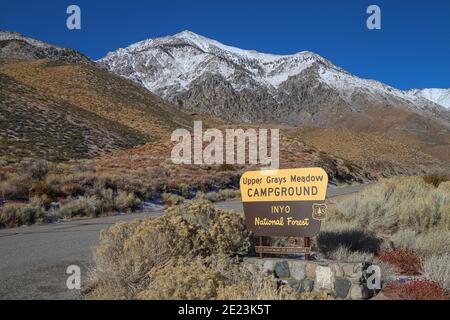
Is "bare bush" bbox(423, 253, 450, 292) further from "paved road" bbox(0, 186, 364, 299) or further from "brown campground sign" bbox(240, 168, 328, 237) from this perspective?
"paved road" bbox(0, 186, 364, 299)

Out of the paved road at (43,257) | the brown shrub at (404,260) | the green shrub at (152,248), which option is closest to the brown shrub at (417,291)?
the brown shrub at (404,260)

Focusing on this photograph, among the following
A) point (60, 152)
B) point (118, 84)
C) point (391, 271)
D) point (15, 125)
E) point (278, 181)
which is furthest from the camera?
point (118, 84)

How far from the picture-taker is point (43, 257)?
32.8 feet

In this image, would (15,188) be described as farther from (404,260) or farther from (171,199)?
(404,260)

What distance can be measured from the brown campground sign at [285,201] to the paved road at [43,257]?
10.2 feet

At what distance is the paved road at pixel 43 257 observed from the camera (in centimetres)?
760

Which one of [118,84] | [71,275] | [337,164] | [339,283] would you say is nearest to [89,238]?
[71,275]

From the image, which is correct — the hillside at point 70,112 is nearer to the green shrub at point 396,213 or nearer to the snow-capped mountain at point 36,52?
the snow-capped mountain at point 36,52

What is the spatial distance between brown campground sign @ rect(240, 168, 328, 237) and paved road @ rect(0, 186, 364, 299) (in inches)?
122

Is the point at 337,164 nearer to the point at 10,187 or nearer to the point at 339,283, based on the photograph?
the point at 10,187

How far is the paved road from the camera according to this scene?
7.60 m

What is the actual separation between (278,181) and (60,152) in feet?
119

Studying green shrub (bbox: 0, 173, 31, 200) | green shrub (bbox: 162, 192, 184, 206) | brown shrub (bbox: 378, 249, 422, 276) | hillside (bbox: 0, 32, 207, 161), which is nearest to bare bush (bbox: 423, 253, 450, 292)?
brown shrub (bbox: 378, 249, 422, 276)

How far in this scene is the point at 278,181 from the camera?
8461 mm
